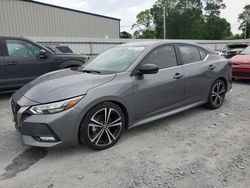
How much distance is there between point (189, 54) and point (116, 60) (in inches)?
59.9

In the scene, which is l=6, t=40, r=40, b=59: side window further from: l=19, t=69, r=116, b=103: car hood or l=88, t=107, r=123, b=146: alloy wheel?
l=88, t=107, r=123, b=146: alloy wheel

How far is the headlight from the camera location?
287 cm

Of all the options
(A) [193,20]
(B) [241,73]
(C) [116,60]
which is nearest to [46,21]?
(B) [241,73]

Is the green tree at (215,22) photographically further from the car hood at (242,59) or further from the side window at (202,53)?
the side window at (202,53)

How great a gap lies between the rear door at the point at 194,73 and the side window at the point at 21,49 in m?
3.86

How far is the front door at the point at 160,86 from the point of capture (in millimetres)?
3576

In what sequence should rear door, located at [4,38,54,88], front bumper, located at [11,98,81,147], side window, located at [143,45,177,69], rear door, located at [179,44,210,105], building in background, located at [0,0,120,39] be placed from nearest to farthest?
front bumper, located at [11,98,81,147]
side window, located at [143,45,177,69]
rear door, located at [179,44,210,105]
rear door, located at [4,38,54,88]
building in background, located at [0,0,120,39]

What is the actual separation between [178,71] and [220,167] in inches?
72.3

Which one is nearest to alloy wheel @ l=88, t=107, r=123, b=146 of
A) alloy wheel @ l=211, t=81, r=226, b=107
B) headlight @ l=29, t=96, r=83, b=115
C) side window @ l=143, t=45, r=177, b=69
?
headlight @ l=29, t=96, r=83, b=115

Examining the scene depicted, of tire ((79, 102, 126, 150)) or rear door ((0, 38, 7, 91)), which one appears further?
rear door ((0, 38, 7, 91))

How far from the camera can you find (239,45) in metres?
11.6

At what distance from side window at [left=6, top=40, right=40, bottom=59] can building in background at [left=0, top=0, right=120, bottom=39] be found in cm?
1378

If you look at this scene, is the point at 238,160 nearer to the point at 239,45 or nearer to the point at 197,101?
the point at 197,101

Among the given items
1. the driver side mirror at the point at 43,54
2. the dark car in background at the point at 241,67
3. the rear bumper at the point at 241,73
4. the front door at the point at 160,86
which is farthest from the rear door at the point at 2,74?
the rear bumper at the point at 241,73
